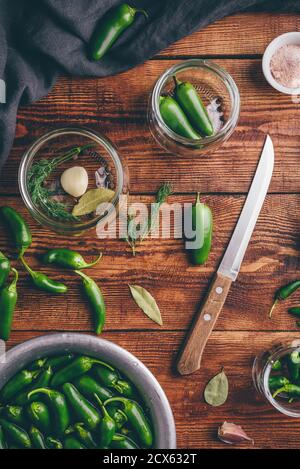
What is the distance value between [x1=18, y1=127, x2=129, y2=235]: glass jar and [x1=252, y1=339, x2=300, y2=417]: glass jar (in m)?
0.41

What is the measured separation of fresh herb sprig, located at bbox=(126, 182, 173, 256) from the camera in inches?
49.4

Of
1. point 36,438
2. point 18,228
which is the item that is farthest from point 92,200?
point 36,438

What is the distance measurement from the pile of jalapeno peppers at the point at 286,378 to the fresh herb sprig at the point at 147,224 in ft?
1.18

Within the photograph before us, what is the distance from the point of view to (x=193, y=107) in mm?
1233

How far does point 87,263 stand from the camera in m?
1.26

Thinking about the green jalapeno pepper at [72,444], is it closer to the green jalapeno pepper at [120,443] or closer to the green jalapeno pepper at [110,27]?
the green jalapeno pepper at [120,443]

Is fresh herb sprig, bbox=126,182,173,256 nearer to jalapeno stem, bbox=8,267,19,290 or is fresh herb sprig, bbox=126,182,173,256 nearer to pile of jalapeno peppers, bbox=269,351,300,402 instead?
jalapeno stem, bbox=8,267,19,290

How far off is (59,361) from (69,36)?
62 centimetres

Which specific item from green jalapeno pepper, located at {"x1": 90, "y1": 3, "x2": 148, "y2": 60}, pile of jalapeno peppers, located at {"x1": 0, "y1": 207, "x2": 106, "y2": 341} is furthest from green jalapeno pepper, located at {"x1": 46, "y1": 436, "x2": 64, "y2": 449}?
green jalapeno pepper, located at {"x1": 90, "y1": 3, "x2": 148, "y2": 60}

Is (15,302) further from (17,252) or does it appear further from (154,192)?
(154,192)

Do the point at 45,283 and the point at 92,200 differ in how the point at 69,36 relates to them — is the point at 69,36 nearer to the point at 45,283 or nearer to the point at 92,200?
the point at 92,200

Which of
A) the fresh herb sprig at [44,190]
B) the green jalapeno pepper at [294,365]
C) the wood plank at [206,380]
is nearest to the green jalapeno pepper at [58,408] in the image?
the wood plank at [206,380]
